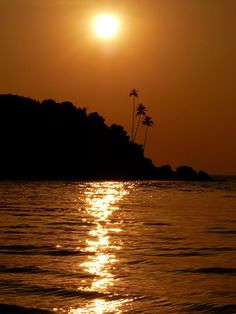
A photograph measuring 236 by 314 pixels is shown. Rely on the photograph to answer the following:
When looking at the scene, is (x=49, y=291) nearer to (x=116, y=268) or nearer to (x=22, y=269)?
(x=22, y=269)

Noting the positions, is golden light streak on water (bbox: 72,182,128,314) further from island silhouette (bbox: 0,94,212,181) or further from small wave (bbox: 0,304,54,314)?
island silhouette (bbox: 0,94,212,181)

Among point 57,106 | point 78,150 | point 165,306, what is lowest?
point 165,306

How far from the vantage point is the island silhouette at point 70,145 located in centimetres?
16788

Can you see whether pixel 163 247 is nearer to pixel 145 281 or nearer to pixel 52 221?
pixel 145 281

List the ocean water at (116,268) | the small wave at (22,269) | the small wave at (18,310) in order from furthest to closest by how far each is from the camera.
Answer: the small wave at (22,269), the ocean water at (116,268), the small wave at (18,310)

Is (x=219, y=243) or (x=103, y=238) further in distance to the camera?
(x=103, y=238)

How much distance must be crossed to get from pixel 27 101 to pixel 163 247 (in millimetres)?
162383

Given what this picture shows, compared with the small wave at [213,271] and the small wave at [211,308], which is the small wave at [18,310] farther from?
the small wave at [213,271]

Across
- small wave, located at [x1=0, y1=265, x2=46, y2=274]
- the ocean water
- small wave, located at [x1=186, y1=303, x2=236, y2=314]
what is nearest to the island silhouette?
the ocean water

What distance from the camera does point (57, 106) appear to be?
181m

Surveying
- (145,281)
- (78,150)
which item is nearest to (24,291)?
(145,281)

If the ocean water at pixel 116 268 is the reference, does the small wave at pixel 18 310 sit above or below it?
below

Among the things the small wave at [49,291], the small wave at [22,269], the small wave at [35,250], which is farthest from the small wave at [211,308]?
the small wave at [35,250]

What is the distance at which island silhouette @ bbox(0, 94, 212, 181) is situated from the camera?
551 ft
